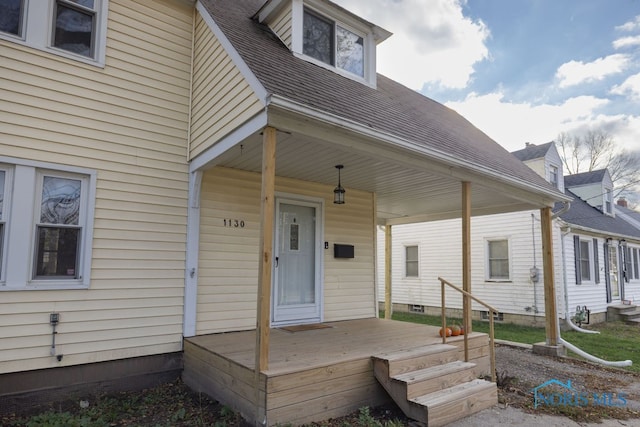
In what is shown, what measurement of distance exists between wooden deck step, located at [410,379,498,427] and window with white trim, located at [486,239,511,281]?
24.7ft

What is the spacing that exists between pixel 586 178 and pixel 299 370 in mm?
16475

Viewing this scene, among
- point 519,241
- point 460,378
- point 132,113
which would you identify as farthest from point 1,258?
point 519,241

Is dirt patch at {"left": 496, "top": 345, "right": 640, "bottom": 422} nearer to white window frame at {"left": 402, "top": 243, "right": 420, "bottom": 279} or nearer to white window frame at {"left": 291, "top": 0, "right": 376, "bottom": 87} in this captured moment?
white window frame at {"left": 291, "top": 0, "right": 376, "bottom": 87}

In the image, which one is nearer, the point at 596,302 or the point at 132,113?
the point at 132,113

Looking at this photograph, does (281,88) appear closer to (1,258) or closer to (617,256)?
(1,258)

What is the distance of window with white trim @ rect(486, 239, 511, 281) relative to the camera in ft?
35.6

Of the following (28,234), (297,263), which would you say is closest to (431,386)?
(297,263)

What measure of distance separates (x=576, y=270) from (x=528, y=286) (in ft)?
6.25

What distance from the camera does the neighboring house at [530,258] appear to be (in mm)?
10289

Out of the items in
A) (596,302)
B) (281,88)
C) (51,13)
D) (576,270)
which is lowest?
(596,302)

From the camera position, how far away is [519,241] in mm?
10523

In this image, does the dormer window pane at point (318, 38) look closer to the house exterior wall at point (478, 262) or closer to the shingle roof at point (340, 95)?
the shingle roof at point (340, 95)

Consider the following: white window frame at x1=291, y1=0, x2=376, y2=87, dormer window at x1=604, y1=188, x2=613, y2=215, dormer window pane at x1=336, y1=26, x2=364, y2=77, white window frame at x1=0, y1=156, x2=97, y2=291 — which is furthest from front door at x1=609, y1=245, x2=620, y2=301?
white window frame at x1=0, y1=156, x2=97, y2=291

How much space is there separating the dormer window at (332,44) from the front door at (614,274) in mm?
12045
